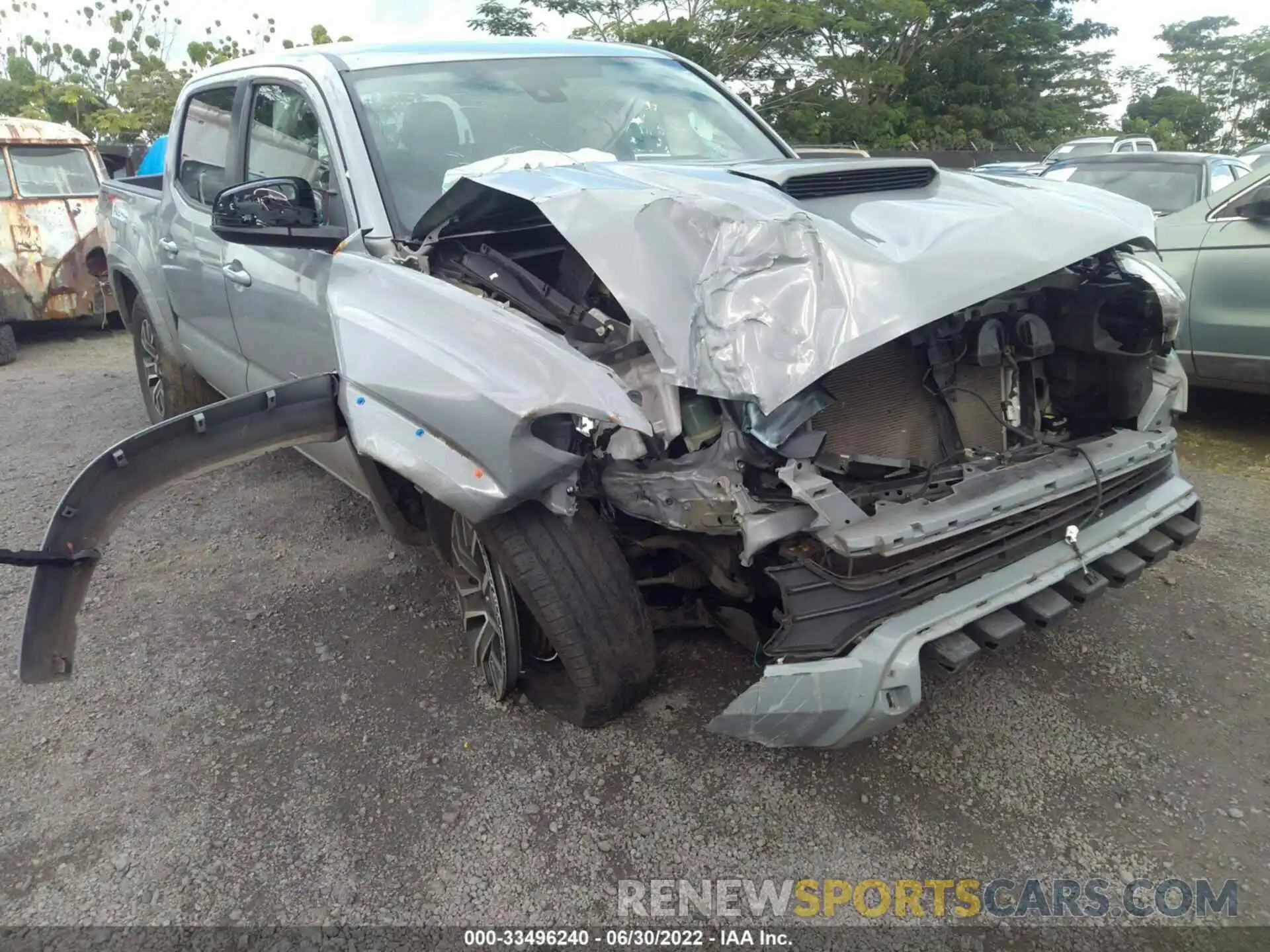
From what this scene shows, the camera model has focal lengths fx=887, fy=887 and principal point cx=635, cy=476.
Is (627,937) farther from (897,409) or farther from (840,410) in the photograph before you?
(897,409)

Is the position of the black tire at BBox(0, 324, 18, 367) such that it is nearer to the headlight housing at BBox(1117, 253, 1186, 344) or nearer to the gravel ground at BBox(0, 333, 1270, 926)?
the gravel ground at BBox(0, 333, 1270, 926)

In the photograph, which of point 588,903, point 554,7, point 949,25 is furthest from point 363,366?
point 949,25

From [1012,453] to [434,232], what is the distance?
1740mm

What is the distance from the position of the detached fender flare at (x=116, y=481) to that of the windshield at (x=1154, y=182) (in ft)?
19.4

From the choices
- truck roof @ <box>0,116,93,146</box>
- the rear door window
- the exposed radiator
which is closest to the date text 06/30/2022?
the exposed radiator

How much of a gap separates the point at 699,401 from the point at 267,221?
5.00 feet

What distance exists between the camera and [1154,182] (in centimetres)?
665

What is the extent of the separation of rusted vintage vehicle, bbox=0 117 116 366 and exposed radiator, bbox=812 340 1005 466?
7992mm

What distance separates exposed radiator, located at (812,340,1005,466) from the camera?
2316mm

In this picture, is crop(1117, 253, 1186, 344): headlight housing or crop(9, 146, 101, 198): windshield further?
crop(9, 146, 101, 198): windshield


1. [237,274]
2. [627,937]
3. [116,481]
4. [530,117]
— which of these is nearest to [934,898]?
[627,937]

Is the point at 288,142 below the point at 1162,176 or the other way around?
the other way around

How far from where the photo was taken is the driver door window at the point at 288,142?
9.73 ft

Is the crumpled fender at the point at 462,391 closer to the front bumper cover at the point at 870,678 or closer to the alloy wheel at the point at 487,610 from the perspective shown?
the alloy wheel at the point at 487,610
